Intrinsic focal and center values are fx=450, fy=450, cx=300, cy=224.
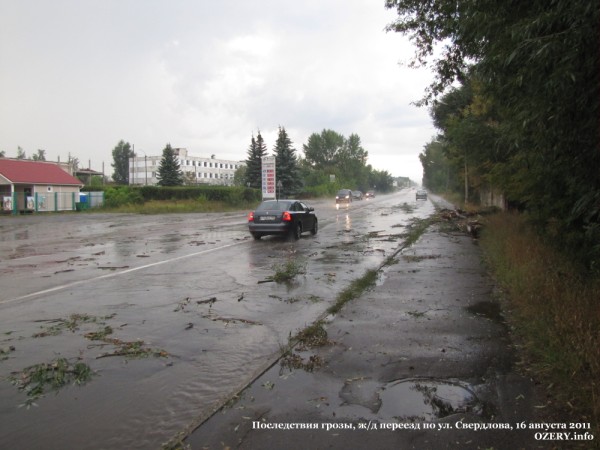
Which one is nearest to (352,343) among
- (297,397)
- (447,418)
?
(297,397)

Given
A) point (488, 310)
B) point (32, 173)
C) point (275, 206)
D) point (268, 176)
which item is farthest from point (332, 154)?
point (488, 310)

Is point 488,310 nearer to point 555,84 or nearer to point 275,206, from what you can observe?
point 555,84

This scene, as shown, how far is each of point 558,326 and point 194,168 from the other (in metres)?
129

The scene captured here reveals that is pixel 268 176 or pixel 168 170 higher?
pixel 168 170

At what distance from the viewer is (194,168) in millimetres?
127875

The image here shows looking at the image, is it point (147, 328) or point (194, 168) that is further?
point (194, 168)

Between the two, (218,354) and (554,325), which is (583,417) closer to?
(554,325)

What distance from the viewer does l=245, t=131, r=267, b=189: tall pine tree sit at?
61.9m

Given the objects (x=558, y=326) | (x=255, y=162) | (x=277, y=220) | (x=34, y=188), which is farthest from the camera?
(x=255, y=162)

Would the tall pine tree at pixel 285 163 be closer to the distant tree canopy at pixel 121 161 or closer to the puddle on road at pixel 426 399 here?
the puddle on road at pixel 426 399

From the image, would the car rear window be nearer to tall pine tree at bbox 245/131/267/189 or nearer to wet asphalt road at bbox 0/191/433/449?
wet asphalt road at bbox 0/191/433/449

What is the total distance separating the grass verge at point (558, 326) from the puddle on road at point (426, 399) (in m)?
0.63

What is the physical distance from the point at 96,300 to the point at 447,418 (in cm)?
609

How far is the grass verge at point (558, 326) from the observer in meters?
3.48
